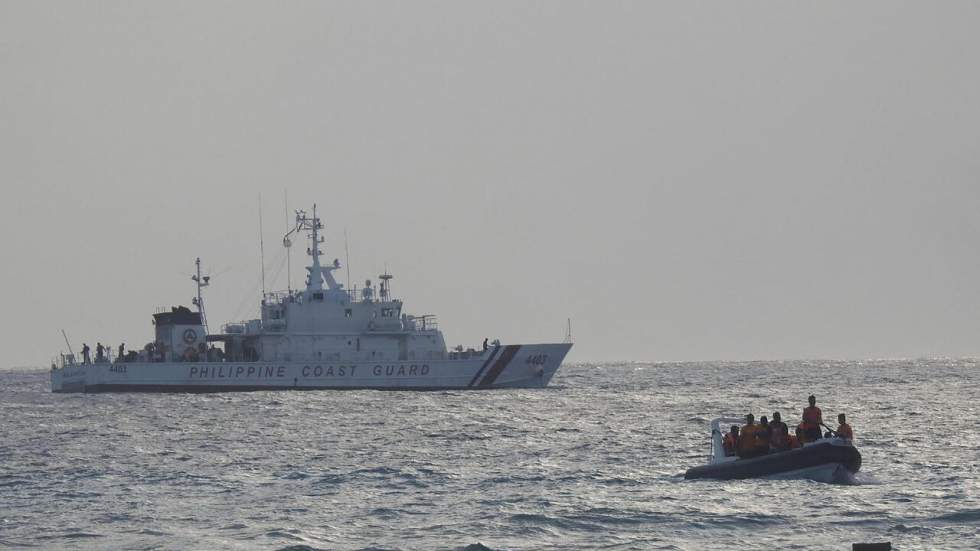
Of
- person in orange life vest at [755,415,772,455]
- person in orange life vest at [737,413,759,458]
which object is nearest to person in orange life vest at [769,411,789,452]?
person in orange life vest at [755,415,772,455]

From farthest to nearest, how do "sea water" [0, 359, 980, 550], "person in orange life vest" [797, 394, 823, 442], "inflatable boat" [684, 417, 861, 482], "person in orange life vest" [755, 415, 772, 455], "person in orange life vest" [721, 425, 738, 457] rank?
"person in orange life vest" [721, 425, 738, 457]
"person in orange life vest" [797, 394, 823, 442]
"person in orange life vest" [755, 415, 772, 455]
"inflatable boat" [684, 417, 861, 482]
"sea water" [0, 359, 980, 550]

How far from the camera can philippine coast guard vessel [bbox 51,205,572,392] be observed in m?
78.4

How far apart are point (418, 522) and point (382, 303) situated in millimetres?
53011

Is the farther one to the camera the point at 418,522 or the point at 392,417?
the point at 392,417

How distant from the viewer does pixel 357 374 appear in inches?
3115

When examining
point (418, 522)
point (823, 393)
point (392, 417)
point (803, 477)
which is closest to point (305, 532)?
point (418, 522)

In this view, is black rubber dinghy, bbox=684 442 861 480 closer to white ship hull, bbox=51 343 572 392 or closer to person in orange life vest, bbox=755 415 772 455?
person in orange life vest, bbox=755 415 772 455

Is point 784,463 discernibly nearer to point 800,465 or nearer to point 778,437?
point 800,465

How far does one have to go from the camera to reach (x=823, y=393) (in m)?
82.9

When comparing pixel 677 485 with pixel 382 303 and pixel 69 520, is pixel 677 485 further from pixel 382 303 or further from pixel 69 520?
pixel 382 303

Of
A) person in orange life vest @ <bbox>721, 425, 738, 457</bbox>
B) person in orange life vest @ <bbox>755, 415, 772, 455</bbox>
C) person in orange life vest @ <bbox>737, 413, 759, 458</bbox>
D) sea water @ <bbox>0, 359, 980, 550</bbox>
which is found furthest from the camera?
person in orange life vest @ <bbox>721, 425, 738, 457</bbox>

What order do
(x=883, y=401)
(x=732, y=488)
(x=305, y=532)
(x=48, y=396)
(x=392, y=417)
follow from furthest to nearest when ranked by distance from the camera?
(x=48, y=396)
(x=883, y=401)
(x=392, y=417)
(x=732, y=488)
(x=305, y=532)

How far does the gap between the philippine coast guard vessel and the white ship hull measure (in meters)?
0.05

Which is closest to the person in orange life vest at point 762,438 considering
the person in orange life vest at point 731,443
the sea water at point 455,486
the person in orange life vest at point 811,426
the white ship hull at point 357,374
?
the person in orange life vest at point 731,443
